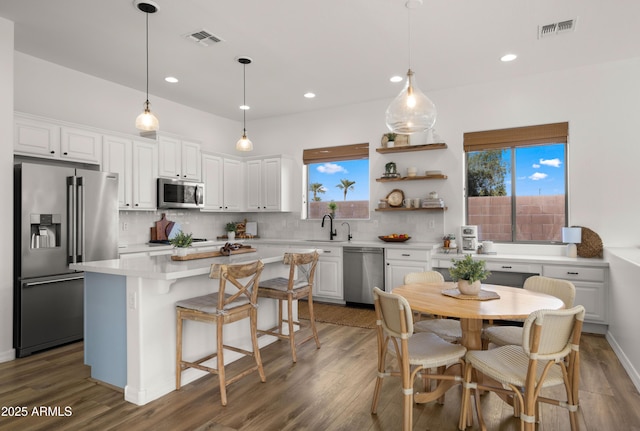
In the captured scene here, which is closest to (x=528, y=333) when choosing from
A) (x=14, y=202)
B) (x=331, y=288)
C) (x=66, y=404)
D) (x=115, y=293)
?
(x=115, y=293)

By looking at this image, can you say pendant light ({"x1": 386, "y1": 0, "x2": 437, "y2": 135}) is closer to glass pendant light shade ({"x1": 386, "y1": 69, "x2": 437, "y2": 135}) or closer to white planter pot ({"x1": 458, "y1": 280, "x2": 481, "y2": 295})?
glass pendant light shade ({"x1": 386, "y1": 69, "x2": 437, "y2": 135})

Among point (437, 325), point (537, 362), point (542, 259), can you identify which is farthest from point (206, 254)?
point (542, 259)

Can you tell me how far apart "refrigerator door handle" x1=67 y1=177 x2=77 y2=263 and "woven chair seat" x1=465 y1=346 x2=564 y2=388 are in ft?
12.3

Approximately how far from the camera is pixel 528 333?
1.93 metres

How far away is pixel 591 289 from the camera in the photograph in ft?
13.3

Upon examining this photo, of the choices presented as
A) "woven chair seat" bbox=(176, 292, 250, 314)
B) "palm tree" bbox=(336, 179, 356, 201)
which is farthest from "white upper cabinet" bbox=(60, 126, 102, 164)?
"palm tree" bbox=(336, 179, 356, 201)

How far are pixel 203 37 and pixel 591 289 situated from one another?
188 inches

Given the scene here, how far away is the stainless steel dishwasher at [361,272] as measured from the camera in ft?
17.3

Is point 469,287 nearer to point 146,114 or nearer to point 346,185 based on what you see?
point 146,114

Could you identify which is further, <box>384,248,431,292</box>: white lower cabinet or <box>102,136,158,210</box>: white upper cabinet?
<box>384,248,431,292</box>: white lower cabinet

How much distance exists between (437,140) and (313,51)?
225 centimetres

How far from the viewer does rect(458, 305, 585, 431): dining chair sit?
1918mm

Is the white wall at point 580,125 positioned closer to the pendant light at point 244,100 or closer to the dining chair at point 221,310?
the pendant light at point 244,100

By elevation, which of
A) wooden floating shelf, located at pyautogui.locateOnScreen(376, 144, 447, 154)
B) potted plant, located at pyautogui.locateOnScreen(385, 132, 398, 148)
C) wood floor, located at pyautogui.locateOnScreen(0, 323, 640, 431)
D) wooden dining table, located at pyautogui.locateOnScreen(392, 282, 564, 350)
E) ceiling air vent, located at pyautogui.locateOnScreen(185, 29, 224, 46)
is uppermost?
ceiling air vent, located at pyautogui.locateOnScreen(185, 29, 224, 46)
